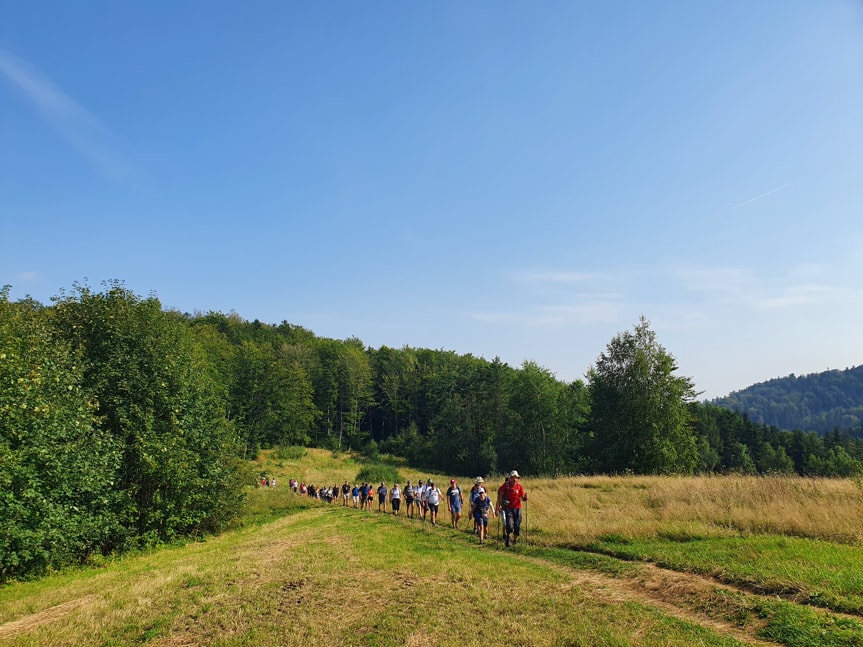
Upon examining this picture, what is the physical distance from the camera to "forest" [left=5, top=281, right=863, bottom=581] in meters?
14.5

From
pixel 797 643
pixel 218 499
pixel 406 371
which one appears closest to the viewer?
pixel 797 643

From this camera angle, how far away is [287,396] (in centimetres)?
7831

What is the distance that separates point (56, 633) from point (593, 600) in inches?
A: 385

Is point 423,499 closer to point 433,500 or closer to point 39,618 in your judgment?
point 433,500

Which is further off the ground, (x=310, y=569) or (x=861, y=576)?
(x=861, y=576)

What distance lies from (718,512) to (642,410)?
1047 inches

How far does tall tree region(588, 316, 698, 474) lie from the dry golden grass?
1856 cm

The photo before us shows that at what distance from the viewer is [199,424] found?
74.4 ft

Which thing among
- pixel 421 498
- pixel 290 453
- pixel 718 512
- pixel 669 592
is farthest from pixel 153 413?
pixel 290 453

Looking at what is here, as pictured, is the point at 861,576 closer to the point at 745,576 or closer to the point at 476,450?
the point at 745,576

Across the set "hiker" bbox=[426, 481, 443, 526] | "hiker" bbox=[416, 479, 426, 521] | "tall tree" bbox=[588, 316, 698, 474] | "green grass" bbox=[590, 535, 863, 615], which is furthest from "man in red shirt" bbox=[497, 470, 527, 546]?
"tall tree" bbox=[588, 316, 698, 474]

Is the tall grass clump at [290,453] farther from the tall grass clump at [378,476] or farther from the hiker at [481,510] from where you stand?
the hiker at [481,510]

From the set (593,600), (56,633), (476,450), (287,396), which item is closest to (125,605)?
(56,633)

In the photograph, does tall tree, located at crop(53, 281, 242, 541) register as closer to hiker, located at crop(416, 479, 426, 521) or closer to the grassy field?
the grassy field
